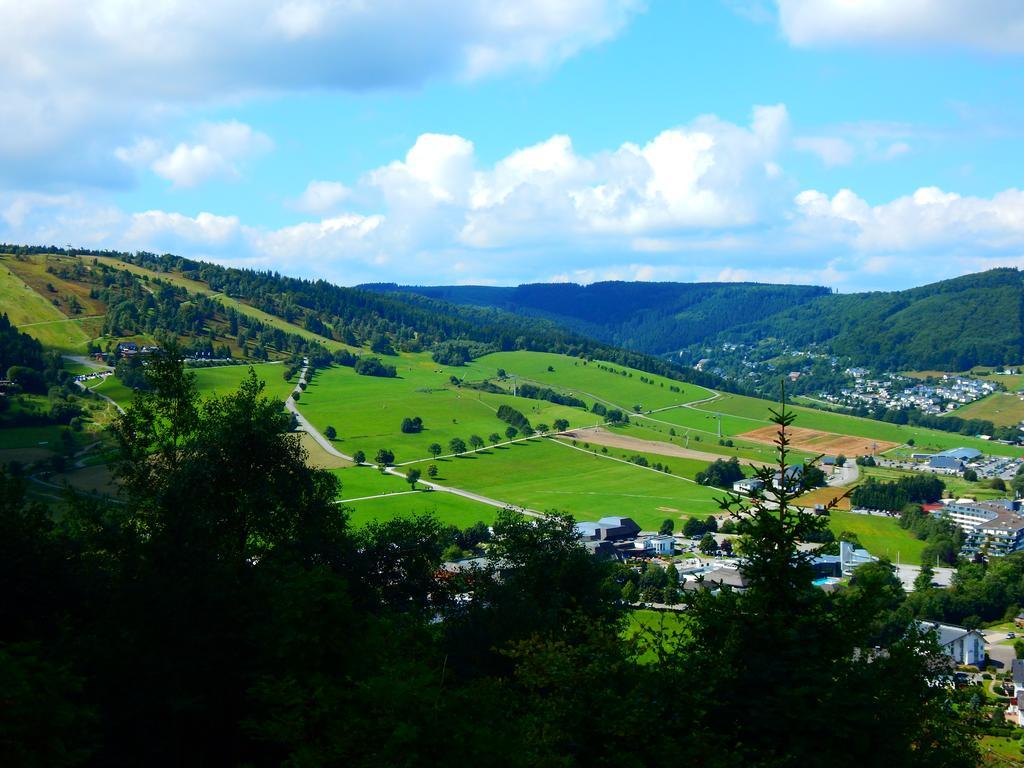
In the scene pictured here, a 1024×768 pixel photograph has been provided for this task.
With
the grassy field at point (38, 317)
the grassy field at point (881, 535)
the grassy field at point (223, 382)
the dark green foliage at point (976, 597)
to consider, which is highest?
the grassy field at point (38, 317)

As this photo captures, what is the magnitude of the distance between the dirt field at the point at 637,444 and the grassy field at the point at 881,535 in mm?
24874

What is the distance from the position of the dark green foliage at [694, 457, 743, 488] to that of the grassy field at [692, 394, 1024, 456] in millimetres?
38813

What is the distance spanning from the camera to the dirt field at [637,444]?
408 feet

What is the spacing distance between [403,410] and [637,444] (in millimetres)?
34679

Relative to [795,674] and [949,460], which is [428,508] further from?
[949,460]

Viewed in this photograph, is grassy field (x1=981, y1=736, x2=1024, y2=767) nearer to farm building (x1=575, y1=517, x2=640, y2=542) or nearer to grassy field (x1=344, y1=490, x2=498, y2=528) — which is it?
farm building (x1=575, y1=517, x2=640, y2=542)

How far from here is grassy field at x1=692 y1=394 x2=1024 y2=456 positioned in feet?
516

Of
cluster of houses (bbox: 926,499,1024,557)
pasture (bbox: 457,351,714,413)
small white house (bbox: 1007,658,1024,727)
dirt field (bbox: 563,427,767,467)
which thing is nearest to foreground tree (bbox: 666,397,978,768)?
small white house (bbox: 1007,658,1024,727)

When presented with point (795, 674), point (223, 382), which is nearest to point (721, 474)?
point (223, 382)

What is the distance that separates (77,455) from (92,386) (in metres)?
37.8

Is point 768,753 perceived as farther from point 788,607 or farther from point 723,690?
point 788,607

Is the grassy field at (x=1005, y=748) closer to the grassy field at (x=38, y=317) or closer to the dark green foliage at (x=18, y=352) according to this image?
the dark green foliage at (x=18, y=352)

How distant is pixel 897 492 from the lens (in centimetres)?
10606

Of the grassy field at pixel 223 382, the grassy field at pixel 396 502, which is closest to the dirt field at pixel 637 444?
the grassy field at pixel 396 502
